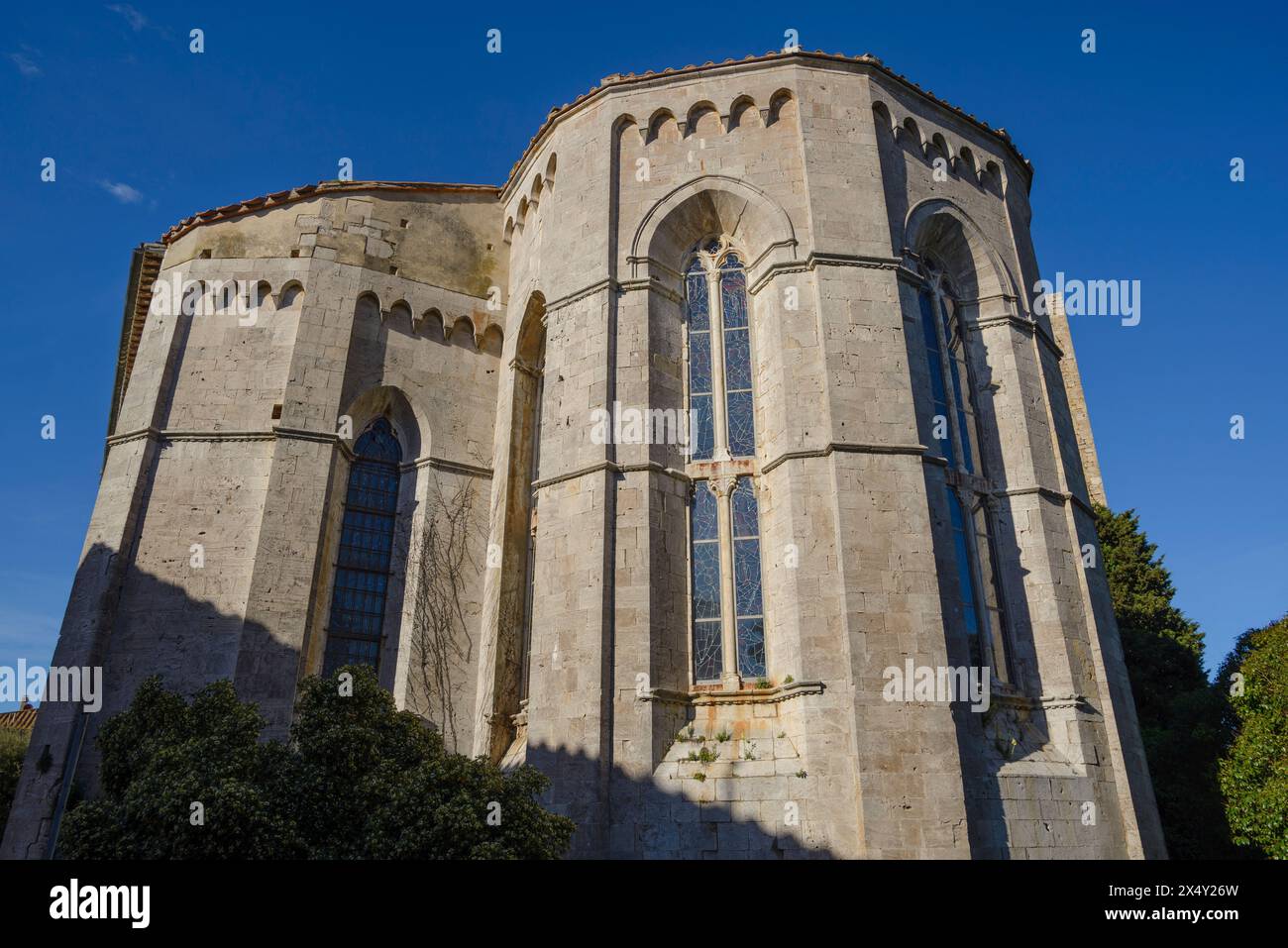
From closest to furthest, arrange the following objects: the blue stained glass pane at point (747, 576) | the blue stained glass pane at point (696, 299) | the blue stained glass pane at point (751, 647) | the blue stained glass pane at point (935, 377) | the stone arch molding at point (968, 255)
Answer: the blue stained glass pane at point (751, 647) < the blue stained glass pane at point (747, 576) < the blue stained glass pane at point (935, 377) < the blue stained glass pane at point (696, 299) < the stone arch molding at point (968, 255)

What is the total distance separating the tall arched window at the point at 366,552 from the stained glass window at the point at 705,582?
5.92 meters

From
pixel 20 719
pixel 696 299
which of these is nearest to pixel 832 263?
pixel 696 299

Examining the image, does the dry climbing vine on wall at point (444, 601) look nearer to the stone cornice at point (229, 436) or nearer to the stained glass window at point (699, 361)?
the stone cornice at point (229, 436)

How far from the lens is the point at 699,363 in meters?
14.3

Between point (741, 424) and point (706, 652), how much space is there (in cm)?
360

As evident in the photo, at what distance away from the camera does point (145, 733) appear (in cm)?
932

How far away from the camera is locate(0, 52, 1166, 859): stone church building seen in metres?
11.4

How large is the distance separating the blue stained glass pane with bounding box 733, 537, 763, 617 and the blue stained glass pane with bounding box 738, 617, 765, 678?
0.14 metres

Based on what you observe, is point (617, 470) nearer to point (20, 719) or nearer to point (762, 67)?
point (762, 67)

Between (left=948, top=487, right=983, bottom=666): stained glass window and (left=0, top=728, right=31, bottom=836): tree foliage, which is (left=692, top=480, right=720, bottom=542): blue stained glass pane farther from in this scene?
(left=0, top=728, right=31, bottom=836): tree foliage

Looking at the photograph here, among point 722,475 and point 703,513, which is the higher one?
point 722,475

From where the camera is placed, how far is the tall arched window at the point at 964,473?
13.3 meters

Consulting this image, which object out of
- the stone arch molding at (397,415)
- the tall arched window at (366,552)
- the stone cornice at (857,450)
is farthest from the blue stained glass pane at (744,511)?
the tall arched window at (366,552)

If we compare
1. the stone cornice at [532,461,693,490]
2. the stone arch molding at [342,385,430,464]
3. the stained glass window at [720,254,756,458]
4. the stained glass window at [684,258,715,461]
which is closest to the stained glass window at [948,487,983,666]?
the stained glass window at [720,254,756,458]
